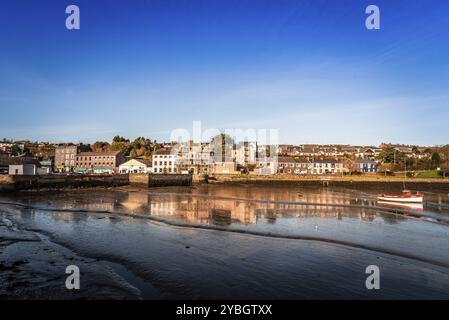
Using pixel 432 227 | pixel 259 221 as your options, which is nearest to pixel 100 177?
pixel 259 221

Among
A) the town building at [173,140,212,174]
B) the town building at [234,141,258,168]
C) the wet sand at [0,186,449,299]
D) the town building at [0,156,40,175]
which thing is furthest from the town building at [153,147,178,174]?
the wet sand at [0,186,449,299]

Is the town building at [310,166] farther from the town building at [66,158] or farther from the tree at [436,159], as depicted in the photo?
the town building at [66,158]

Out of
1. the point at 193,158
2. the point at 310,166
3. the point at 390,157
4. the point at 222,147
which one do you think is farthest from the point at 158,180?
the point at 390,157

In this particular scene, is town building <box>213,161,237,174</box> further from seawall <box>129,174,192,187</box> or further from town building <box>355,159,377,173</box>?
town building <box>355,159,377,173</box>

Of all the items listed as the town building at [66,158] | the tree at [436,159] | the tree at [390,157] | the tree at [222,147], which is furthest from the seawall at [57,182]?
the tree at [436,159]

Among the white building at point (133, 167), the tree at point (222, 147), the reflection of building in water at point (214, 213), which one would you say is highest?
the tree at point (222, 147)

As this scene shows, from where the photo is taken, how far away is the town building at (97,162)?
91.6m

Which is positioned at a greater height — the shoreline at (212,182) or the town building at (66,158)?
the town building at (66,158)

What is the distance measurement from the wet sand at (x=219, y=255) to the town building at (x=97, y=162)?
66.9 m

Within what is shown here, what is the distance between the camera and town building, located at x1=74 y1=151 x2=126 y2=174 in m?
91.6

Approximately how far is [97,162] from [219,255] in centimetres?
8559

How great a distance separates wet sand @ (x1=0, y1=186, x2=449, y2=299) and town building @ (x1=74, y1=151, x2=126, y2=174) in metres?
66.9
